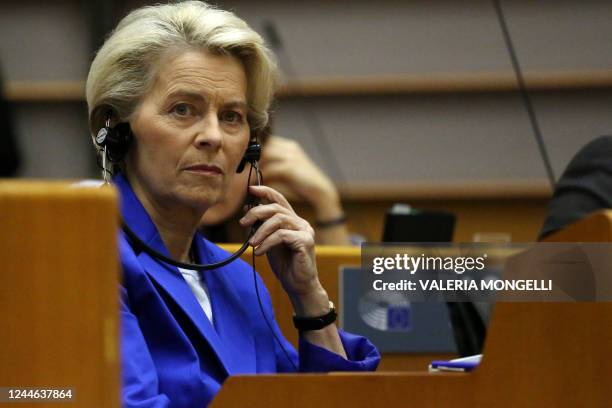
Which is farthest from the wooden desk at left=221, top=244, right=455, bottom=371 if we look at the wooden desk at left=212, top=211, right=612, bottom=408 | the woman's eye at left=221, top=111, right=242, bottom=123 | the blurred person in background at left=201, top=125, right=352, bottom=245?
the blurred person in background at left=201, top=125, right=352, bottom=245

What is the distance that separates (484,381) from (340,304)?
0.92 meters

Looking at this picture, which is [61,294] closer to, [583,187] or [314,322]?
[314,322]

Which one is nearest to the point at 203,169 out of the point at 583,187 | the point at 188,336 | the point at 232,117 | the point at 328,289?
the point at 232,117

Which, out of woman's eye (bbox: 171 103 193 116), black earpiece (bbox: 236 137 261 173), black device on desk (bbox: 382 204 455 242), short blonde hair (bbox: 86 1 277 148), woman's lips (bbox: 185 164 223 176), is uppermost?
short blonde hair (bbox: 86 1 277 148)

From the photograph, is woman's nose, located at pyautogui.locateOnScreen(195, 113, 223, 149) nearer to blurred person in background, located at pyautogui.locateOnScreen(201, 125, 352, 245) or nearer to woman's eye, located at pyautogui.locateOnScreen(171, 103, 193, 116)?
woman's eye, located at pyautogui.locateOnScreen(171, 103, 193, 116)

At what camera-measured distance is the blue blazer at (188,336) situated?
134 centimetres

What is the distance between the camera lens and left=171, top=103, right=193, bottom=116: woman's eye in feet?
5.46

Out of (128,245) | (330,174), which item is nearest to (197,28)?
(128,245)

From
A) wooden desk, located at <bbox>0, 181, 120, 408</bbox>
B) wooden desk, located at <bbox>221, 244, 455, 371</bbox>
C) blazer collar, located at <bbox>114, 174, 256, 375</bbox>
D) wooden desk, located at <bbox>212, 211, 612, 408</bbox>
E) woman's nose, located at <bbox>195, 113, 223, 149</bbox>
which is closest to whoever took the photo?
wooden desk, located at <bbox>0, 181, 120, 408</bbox>

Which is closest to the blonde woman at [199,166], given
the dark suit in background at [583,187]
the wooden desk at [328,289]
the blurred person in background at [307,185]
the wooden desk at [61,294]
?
the wooden desk at [328,289]

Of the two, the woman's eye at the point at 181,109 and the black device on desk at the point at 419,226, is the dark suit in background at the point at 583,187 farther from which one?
the woman's eye at the point at 181,109

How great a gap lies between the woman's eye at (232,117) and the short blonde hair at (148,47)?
0.29ft

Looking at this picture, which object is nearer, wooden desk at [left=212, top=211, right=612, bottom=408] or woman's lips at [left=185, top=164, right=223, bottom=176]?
wooden desk at [left=212, top=211, right=612, bottom=408]

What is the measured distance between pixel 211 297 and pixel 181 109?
0.30 metres
